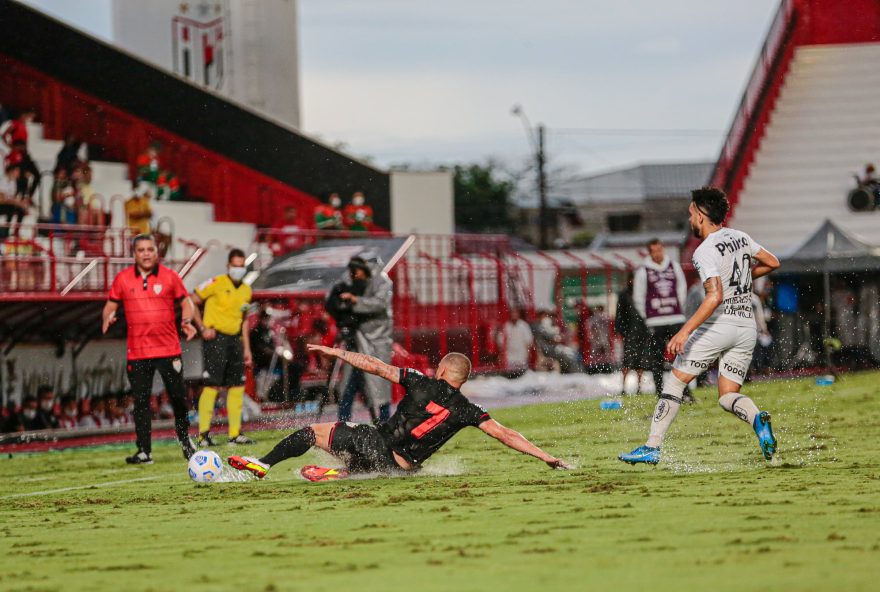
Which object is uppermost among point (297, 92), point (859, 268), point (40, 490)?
point (297, 92)

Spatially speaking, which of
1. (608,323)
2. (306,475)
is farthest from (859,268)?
(306,475)

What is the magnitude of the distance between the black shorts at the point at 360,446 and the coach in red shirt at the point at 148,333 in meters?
3.15

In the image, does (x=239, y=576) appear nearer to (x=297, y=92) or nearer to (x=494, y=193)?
(x=297, y=92)

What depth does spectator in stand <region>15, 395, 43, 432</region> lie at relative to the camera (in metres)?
17.5

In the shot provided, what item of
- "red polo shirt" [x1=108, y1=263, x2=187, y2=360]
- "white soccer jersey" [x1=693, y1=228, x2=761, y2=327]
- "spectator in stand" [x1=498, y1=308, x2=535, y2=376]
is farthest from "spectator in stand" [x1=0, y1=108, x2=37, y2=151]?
"white soccer jersey" [x1=693, y1=228, x2=761, y2=327]

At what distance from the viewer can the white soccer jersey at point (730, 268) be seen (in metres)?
9.34

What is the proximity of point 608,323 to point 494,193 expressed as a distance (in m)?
56.9

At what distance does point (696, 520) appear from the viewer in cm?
690

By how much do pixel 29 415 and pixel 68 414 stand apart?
54cm

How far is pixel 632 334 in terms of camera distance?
18.8 metres

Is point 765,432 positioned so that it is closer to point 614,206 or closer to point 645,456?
point 645,456

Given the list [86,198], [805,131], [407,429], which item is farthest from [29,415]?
[805,131]

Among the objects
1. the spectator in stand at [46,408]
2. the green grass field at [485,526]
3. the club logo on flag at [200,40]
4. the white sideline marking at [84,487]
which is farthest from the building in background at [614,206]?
the green grass field at [485,526]

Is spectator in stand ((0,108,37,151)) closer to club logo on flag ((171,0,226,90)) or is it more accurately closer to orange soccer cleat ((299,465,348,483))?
orange soccer cleat ((299,465,348,483))
